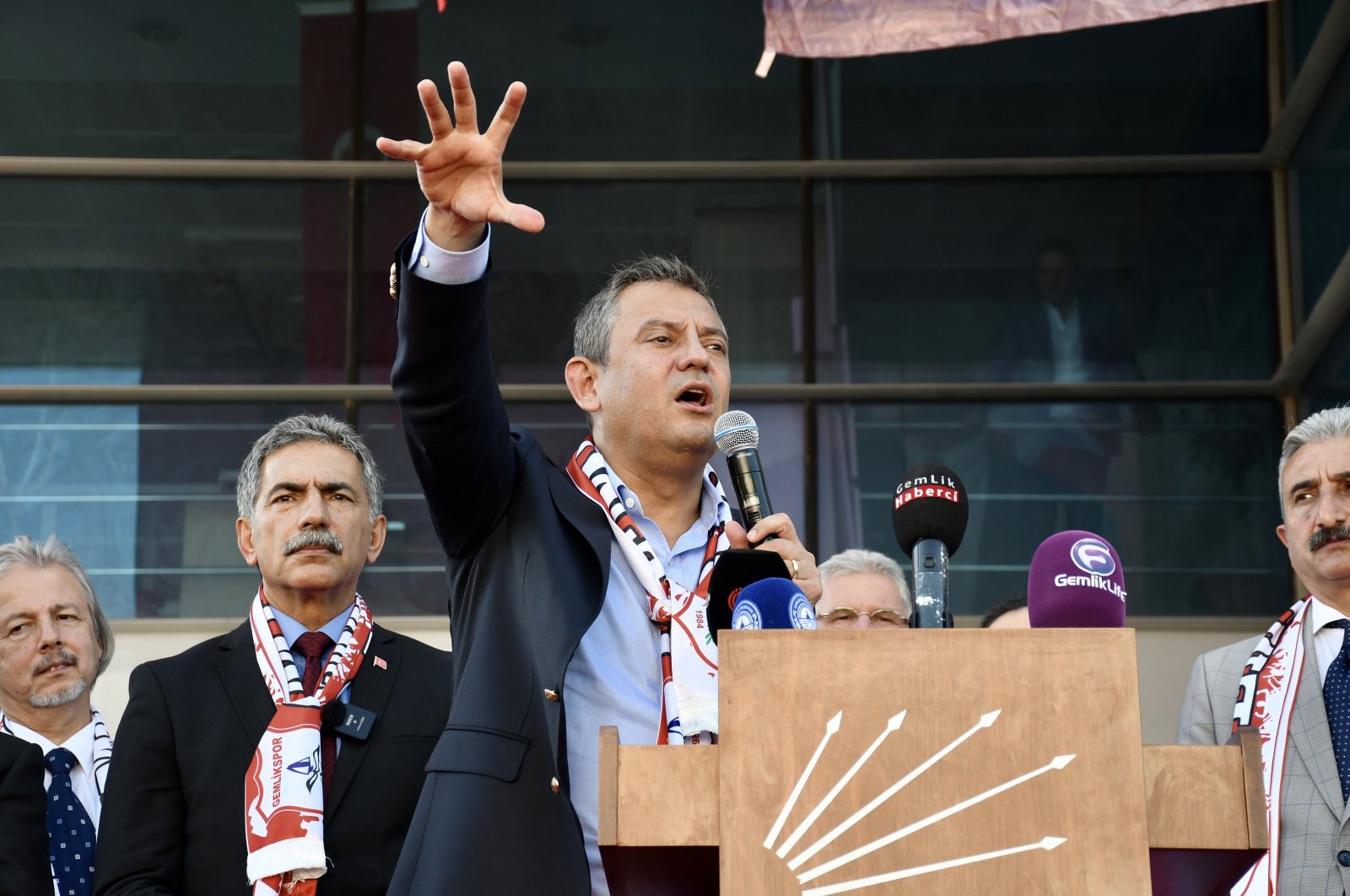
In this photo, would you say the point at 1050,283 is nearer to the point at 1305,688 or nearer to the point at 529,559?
the point at 1305,688

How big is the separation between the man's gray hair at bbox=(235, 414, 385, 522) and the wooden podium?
225 cm

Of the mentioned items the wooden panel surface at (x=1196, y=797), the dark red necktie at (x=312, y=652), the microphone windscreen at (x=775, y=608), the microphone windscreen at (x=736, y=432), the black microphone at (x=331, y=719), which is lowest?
the wooden panel surface at (x=1196, y=797)

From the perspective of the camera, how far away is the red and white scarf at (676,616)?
240cm

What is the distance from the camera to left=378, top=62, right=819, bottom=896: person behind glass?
235 cm

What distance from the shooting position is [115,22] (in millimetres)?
7211

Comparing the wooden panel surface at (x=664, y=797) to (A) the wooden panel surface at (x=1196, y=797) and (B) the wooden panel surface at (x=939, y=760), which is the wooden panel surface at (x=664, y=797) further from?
(A) the wooden panel surface at (x=1196, y=797)

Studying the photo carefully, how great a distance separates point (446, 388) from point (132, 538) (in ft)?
15.1

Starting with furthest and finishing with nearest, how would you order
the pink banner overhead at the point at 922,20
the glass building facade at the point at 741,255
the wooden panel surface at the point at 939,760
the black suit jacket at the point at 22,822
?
the glass building facade at the point at 741,255 → the pink banner overhead at the point at 922,20 → the black suit jacket at the point at 22,822 → the wooden panel surface at the point at 939,760

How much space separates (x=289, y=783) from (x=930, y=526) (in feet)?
5.46

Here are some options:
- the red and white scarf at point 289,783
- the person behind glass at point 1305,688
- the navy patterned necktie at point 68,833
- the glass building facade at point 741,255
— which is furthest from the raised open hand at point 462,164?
the glass building facade at point 741,255

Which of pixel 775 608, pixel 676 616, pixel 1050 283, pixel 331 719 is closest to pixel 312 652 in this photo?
pixel 331 719

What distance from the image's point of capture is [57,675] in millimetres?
3998

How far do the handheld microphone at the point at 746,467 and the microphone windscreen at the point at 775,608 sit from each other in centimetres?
37

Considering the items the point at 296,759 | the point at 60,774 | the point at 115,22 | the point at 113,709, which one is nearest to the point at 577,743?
the point at 296,759
